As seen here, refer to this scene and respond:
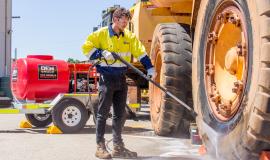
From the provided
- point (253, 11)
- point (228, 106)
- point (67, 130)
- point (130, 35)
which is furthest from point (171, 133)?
point (253, 11)

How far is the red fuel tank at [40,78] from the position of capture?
9789mm

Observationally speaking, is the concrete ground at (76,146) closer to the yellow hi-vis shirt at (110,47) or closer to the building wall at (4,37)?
the yellow hi-vis shirt at (110,47)

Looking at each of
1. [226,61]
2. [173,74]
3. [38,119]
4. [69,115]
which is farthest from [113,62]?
[38,119]

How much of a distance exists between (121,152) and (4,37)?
17515mm

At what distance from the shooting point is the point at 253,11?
338 cm

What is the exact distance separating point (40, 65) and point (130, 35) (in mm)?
4135

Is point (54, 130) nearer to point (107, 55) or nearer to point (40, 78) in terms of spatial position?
point (40, 78)

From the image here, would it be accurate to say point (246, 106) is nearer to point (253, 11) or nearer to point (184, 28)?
point (253, 11)

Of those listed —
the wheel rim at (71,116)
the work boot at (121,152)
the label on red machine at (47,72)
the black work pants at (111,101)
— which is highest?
the label on red machine at (47,72)

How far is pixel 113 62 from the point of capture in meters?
6.05

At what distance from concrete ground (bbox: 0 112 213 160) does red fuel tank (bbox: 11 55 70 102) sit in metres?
0.90

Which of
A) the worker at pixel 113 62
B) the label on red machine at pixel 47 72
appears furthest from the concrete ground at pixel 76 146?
the label on red machine at pixel 47 72

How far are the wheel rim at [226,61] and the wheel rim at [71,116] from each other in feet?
16.7

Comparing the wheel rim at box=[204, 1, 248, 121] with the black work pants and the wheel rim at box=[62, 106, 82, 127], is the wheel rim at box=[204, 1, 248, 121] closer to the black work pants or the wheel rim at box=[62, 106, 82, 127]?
the black work pants
